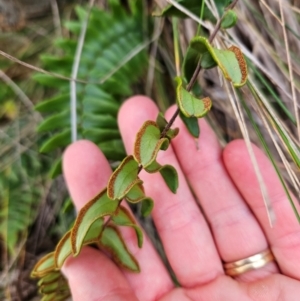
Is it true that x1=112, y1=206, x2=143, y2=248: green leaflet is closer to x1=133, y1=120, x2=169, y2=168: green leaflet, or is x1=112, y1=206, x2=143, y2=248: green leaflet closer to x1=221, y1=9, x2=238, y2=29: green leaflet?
x1=133, y1=120, x2=169, y2=168: green leaflet

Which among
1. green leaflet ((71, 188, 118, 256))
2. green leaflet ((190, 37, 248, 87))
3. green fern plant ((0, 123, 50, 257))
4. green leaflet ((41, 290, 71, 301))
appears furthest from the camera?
green fern plant ((0, 123, 50, 257))

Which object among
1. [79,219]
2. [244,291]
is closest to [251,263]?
[244,291]

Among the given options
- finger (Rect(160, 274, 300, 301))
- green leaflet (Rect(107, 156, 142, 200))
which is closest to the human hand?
finger (Rect(160, 274, 300, 301))

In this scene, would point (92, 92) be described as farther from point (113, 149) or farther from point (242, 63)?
point (242, 63)

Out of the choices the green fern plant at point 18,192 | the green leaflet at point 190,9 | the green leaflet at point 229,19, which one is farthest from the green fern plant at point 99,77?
the green leaflet at point 229,19

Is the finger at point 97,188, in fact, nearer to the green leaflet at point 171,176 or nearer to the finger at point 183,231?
the finger at point 183,231

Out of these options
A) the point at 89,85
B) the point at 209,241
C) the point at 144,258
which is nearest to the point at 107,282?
the point at 144,258

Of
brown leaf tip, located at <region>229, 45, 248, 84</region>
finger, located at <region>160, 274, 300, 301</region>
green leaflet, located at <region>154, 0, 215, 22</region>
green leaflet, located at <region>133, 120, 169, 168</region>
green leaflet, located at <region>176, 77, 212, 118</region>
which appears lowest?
finger, located at <region>160, 274, 300, 301</region>
